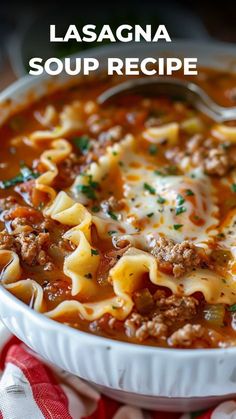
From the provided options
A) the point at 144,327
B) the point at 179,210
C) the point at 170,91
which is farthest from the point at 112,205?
the point at 170,91

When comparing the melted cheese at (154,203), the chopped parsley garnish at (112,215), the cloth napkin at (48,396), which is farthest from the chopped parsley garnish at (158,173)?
the cloth napkin at (48,396)

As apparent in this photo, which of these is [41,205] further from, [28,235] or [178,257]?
[178,257]

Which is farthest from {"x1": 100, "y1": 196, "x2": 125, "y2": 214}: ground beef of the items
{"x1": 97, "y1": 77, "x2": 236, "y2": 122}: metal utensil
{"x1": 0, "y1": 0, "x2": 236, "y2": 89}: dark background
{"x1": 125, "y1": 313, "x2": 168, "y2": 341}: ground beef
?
{"x1": 0, "y1": 0, "x2": 236, "y2": 89}: dark background

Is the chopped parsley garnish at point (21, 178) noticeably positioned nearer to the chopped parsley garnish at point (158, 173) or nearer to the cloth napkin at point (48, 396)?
the chopped parsley garnish at point (158, 173)

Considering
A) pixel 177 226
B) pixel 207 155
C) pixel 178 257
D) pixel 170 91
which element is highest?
pixel 170 91

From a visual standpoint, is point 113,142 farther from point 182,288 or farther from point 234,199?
point 182,288

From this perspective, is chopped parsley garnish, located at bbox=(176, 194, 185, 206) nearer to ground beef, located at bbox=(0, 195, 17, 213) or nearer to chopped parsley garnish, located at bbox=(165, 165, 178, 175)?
chopped parsley garnish, located at bbox=(165, 165, 178, 175)

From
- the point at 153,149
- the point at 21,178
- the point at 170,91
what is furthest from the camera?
the point at 170,91
